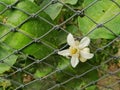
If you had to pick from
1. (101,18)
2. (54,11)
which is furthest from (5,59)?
(101,18)

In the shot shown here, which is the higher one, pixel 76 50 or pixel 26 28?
pixel 26 28

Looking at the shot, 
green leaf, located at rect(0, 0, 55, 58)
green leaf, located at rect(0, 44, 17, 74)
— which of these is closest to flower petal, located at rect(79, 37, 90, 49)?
green leaf, located at rect(0, 0, 55, 58)

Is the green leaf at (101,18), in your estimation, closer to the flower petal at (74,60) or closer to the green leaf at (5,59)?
the flower petal at (74,60)

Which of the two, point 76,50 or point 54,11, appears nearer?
point 76,50

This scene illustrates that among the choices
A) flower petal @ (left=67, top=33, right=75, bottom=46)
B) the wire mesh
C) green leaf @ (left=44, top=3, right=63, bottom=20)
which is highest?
green leaf @ (left=44, top=3, right=63, bottom=20)

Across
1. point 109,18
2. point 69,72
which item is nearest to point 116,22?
point 109,18

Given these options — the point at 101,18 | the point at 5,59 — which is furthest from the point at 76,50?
the point at 5,59

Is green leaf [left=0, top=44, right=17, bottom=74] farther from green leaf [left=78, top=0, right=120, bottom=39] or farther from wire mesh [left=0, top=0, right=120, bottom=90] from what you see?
green leaf [left=78, top=0, right=120, bottom=39]

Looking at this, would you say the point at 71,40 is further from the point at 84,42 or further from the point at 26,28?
the point at 26,28
